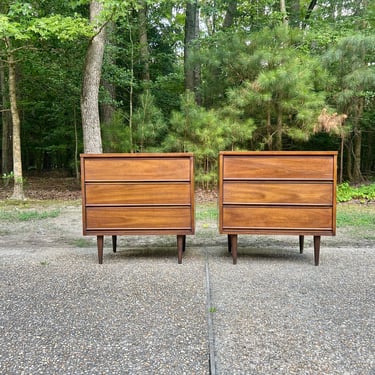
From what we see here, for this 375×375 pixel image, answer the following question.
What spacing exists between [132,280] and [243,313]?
906 millimetres

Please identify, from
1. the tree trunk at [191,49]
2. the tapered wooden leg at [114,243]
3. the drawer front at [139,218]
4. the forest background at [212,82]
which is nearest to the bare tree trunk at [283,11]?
the forest background at [212,82]

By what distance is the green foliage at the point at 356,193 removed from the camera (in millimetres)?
6273

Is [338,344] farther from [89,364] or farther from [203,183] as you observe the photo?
[203,183]

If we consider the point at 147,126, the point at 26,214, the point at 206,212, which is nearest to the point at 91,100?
the point at 147,126

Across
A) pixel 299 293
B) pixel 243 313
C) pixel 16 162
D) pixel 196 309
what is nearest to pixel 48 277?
pixel 196 309

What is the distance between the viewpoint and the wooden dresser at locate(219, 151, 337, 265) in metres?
2.72

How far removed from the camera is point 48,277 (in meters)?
2.50

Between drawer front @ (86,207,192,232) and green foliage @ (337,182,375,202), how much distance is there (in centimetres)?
450

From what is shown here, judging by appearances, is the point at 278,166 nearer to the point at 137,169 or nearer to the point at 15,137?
the point at 137,169

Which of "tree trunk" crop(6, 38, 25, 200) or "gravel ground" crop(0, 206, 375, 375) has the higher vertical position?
"tree trunk" crop(6, 38, 25, 200)

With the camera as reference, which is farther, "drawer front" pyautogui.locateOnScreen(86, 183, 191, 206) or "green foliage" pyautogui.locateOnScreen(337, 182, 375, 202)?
"green foliage" pyautogui.locateOnScreen(337, 182, 375, 202)

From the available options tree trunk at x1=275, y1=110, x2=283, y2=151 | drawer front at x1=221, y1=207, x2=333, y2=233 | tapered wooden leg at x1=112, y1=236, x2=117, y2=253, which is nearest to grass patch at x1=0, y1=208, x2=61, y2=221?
tapered wooden leg at x1=112, y1=236, x2=117, y2=253

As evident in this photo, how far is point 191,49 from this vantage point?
7.71 m

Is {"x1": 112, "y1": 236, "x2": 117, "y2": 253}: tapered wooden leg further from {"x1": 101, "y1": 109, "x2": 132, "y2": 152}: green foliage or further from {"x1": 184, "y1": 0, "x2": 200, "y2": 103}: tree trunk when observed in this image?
{"x1": 184, "y1": 0, "x2": 200, "y2": 103}: tree trunk
